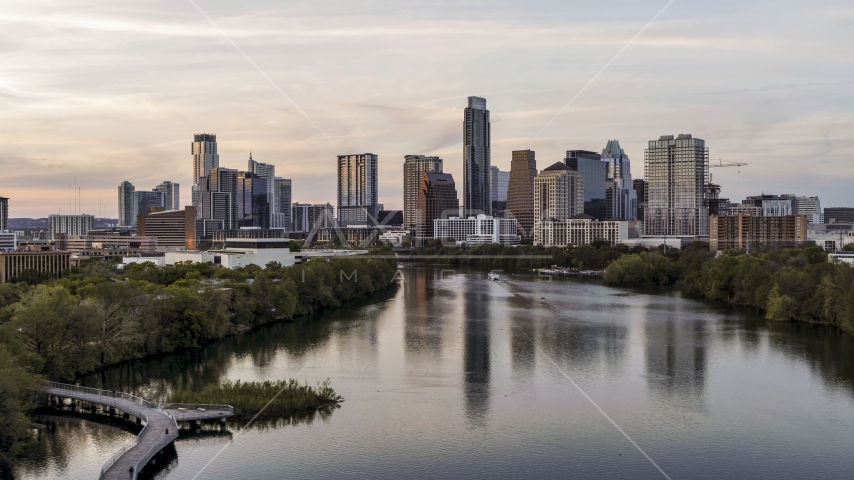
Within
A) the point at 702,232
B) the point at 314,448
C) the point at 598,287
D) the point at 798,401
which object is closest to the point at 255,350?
the point at 314,448

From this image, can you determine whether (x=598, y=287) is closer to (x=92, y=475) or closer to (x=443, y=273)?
(x=443, y=273)

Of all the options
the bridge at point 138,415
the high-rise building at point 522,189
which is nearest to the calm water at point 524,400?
the bridge at point 138,415

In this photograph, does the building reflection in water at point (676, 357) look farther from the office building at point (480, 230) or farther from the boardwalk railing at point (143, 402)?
the office building at point (480, 230)

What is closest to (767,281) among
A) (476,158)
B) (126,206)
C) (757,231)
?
(757,231)

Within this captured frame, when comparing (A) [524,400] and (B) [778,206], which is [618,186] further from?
(A) [524,400]

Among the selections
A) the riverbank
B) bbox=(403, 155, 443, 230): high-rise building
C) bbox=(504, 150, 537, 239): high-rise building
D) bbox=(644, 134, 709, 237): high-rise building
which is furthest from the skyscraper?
the riverbank

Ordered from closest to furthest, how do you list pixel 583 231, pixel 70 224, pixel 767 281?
pixel 767 281, pixel 583 231, pixel 70 224

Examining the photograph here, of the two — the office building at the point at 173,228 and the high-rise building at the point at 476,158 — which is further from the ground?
the high-rise building at the point at 476,158
